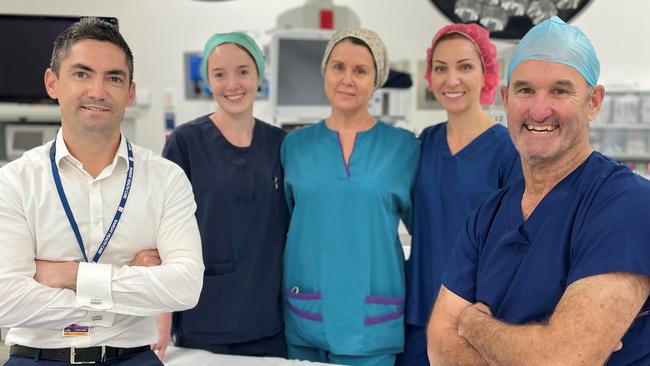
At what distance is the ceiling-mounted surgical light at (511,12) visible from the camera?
268 centimetres

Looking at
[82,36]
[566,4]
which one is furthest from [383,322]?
[566,4]

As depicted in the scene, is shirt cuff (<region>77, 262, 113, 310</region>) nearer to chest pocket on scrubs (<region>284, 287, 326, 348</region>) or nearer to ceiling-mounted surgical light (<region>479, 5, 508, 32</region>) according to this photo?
chest pocket on scrubs (<region>284, 287, 326, 348</region>)

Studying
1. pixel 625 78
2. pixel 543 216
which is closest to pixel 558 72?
pixel 543 216

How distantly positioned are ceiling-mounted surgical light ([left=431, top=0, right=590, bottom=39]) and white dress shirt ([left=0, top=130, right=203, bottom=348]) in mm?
1784

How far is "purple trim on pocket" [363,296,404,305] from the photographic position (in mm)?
1806

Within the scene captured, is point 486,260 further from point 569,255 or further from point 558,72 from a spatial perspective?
point 558,72

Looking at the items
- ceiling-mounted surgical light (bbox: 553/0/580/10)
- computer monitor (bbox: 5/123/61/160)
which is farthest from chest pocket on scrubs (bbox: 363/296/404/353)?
computer monitor (bbox: 5/123/61/160)

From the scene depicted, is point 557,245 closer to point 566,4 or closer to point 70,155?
point 70,155

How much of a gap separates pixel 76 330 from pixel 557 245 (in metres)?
1.13

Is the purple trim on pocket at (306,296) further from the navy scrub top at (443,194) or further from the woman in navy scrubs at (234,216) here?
the navy scrub top at (443,194)

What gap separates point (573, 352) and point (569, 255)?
8.6 inches

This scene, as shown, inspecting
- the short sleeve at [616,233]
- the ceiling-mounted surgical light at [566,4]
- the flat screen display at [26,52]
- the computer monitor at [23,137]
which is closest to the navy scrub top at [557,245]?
the short sleeve at [616,233]

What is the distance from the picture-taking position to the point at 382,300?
71.4 inches

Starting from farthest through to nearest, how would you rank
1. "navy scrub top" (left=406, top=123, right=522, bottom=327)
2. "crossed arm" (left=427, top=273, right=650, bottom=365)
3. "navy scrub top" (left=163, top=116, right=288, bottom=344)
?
1. "navy scrub top" (left=163, top=116, right=288, bottom=344)
2. "navy scrub top" (left=406, top=123, right=522, bottom=327)
3. "crossed arm" (left=427, top=273, right=650, bottom=365)
